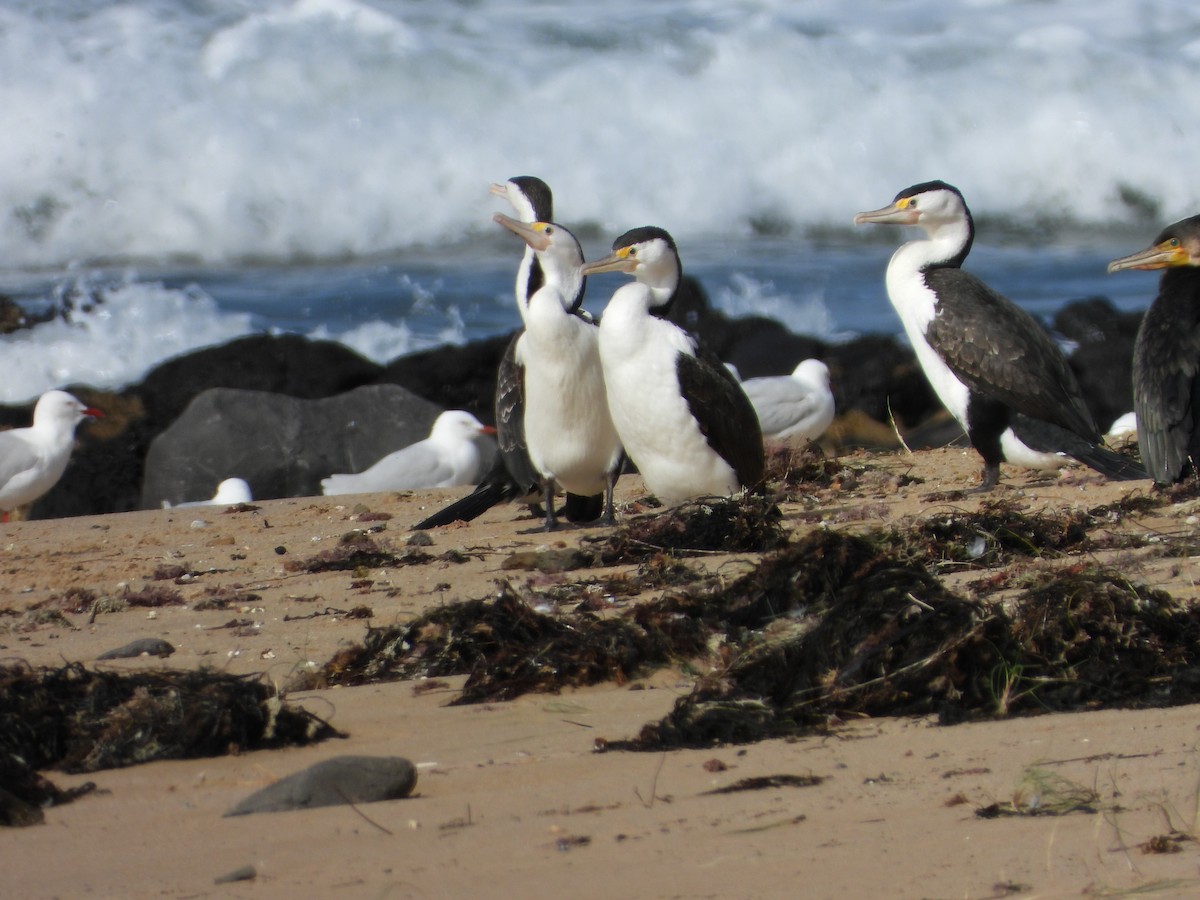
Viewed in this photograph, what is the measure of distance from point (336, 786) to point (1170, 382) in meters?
5.18

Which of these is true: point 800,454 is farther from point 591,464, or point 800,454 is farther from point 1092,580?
point 1092,580

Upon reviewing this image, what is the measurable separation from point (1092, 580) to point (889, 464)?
5.13 m

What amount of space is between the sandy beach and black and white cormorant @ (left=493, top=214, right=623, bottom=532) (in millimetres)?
2833

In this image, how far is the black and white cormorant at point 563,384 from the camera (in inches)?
317

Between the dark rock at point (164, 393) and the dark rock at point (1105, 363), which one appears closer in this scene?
the dark rock at point (164, 393)

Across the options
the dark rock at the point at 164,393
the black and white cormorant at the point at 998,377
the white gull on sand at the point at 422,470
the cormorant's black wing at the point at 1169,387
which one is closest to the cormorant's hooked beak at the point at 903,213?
the black and white cormorant at the point at 998,377

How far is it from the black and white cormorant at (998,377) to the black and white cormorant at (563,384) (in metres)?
1.78

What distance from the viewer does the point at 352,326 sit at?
659 inches

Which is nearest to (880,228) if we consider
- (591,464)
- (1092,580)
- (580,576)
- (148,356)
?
(148,356)

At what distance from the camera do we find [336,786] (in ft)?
10.9

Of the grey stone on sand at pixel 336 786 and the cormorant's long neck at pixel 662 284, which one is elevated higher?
the cormorant's long neck at pixel 662 284

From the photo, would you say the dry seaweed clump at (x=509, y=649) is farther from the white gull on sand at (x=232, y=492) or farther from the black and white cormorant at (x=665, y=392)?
the white gull on sand at (x=232, y=492)

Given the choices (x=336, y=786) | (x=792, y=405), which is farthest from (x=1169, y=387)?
(x=336, y=786)

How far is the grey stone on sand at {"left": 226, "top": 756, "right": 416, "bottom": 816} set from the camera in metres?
3.29
